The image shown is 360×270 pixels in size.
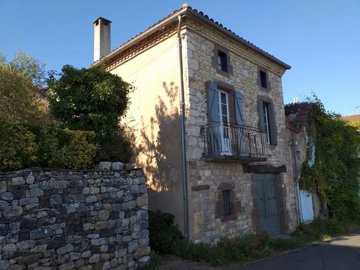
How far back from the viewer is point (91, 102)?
816 cm

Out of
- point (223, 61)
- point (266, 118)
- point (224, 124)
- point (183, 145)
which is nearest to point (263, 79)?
point (266, 118)

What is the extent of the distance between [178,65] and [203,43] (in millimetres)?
1195

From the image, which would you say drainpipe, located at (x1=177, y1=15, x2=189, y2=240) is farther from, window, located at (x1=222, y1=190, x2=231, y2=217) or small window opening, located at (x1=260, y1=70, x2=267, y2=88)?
small window opening, located at (x1=260, y1=70, x2=267, y2=88)

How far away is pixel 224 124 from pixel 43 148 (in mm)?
5343

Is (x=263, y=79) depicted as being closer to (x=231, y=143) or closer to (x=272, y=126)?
(x=272, y=126)

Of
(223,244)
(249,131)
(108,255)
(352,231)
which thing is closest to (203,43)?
(249,131)

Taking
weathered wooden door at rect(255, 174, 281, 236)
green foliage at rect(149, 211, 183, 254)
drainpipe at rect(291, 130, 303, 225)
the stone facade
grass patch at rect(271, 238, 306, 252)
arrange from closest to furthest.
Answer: green foliage at rect(149, 211, 183, 254) < the stone facade < grass patch at rect(271, 238, 306, 252) < weathered wooden door at rect(255, 174, 281, 236) < drainpipe at rect(291, 130, 303, 225)

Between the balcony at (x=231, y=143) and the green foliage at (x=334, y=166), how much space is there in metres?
4.35

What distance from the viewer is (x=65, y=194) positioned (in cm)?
607

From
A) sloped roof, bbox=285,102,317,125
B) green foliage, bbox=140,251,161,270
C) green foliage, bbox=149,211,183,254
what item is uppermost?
sloped roof, bbox=285,102,317,125

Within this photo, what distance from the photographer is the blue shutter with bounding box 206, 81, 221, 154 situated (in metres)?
9.16

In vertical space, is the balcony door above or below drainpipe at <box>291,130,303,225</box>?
above

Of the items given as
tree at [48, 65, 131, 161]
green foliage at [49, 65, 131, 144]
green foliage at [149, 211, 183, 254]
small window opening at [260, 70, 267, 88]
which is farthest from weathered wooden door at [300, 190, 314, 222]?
green foliage at [49, 65, 131, 144]

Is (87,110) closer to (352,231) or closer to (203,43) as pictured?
(203,43)
